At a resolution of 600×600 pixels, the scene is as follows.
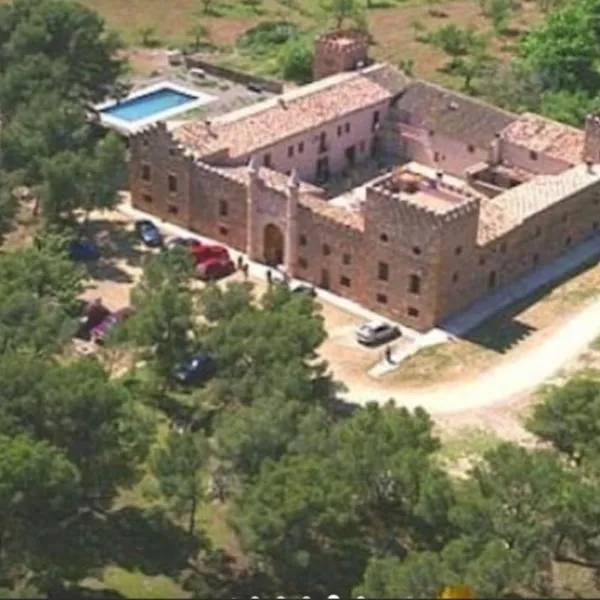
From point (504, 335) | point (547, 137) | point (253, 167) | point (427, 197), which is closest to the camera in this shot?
point (504, 335)

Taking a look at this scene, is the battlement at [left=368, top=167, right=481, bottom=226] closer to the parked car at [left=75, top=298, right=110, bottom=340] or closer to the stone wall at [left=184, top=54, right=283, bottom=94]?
the parked car at [left=75, top=298, right=110, bottom=340]

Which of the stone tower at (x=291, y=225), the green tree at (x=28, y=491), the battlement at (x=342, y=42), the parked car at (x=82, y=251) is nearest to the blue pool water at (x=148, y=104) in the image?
the battlement at (x=342, y=42)

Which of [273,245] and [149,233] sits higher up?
[273,245]

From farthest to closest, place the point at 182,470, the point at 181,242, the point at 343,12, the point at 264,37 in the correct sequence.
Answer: the point at 343,12
the point at 264,37
the point at 181,242
the point at 182,470

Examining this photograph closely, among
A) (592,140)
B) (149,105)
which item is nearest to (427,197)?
(592,140)

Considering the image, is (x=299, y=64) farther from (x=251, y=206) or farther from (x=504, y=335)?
(x=504, y=335)

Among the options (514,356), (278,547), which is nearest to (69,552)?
(278,547)

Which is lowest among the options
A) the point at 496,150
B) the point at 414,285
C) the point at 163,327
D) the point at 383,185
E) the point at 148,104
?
the point at 148,104

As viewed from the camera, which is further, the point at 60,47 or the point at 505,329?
the point at 60,47

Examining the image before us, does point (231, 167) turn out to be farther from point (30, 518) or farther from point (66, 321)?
point (30, 518)
